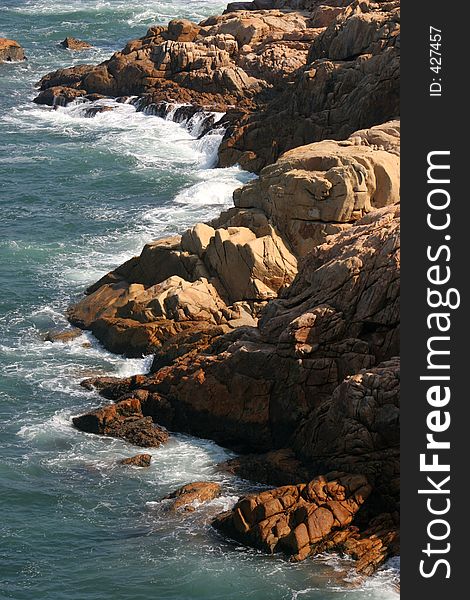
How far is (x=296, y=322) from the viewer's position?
45.4 metres

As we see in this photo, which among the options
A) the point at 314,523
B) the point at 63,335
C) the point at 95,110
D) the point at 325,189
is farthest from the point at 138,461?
the point at 95,110

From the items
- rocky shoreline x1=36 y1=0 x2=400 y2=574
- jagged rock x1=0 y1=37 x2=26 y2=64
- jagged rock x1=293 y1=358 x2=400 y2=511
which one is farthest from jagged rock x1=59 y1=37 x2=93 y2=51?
jagged rock x1=293 y1=358 x2=400 y2=511

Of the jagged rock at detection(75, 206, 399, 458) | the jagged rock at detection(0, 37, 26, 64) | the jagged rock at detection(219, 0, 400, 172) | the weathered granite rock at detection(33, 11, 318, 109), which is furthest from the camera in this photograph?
the jagged rock at detection(0, 37, 26, 64)

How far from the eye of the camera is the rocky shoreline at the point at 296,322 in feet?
133

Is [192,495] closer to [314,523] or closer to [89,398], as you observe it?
[314,523]

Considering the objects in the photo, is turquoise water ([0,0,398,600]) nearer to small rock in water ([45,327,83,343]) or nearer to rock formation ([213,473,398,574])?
small rock in water ([45,327,83,343])

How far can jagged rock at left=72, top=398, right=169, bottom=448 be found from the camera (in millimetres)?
47656

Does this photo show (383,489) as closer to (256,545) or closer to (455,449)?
(256,545)

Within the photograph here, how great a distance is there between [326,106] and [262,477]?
1337 inches

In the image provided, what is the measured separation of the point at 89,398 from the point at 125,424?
3597 millimetres

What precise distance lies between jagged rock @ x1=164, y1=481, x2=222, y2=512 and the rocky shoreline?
7 cm

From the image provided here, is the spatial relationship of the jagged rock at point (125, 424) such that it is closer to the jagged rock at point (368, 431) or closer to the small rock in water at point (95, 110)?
the jagged rock at point (368, 431)

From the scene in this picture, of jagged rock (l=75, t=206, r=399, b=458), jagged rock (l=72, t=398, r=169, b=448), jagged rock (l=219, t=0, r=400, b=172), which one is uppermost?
jagged rock (l=219, t=0, r=400, b=172)

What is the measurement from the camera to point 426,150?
108 feet
